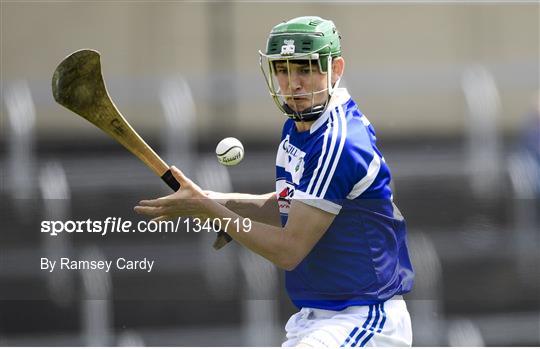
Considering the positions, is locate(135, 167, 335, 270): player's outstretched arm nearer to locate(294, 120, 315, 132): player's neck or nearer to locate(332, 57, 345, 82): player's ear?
locate(294, 120, 315, 132): player's neck

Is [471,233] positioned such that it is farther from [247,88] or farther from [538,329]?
[247,88]

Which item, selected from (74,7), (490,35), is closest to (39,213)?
(74,7)

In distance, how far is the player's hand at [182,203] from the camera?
3.41 m

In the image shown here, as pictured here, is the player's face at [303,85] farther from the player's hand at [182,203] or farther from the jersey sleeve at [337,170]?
the player's hand at [182,203]

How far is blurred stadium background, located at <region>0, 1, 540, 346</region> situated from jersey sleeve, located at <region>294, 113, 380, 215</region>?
1965 mm

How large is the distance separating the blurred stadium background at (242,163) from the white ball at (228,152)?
1379 millimetres

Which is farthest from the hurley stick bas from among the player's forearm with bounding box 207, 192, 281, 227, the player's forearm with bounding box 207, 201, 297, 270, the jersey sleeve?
the jersey sleeve

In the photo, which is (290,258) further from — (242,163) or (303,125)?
(242,163)

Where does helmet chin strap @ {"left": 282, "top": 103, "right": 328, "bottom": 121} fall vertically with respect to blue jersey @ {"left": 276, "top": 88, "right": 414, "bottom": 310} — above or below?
above

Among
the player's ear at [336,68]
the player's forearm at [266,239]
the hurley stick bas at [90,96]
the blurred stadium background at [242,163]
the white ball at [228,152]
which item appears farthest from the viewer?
the blurred stadium background at [242,163]

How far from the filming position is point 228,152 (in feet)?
13.3

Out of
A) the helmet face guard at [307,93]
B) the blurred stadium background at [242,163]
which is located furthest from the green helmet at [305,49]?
the blurred stadium background at [242,163]

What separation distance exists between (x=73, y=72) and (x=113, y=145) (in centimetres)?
278

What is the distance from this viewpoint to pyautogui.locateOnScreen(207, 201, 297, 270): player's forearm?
341cm
